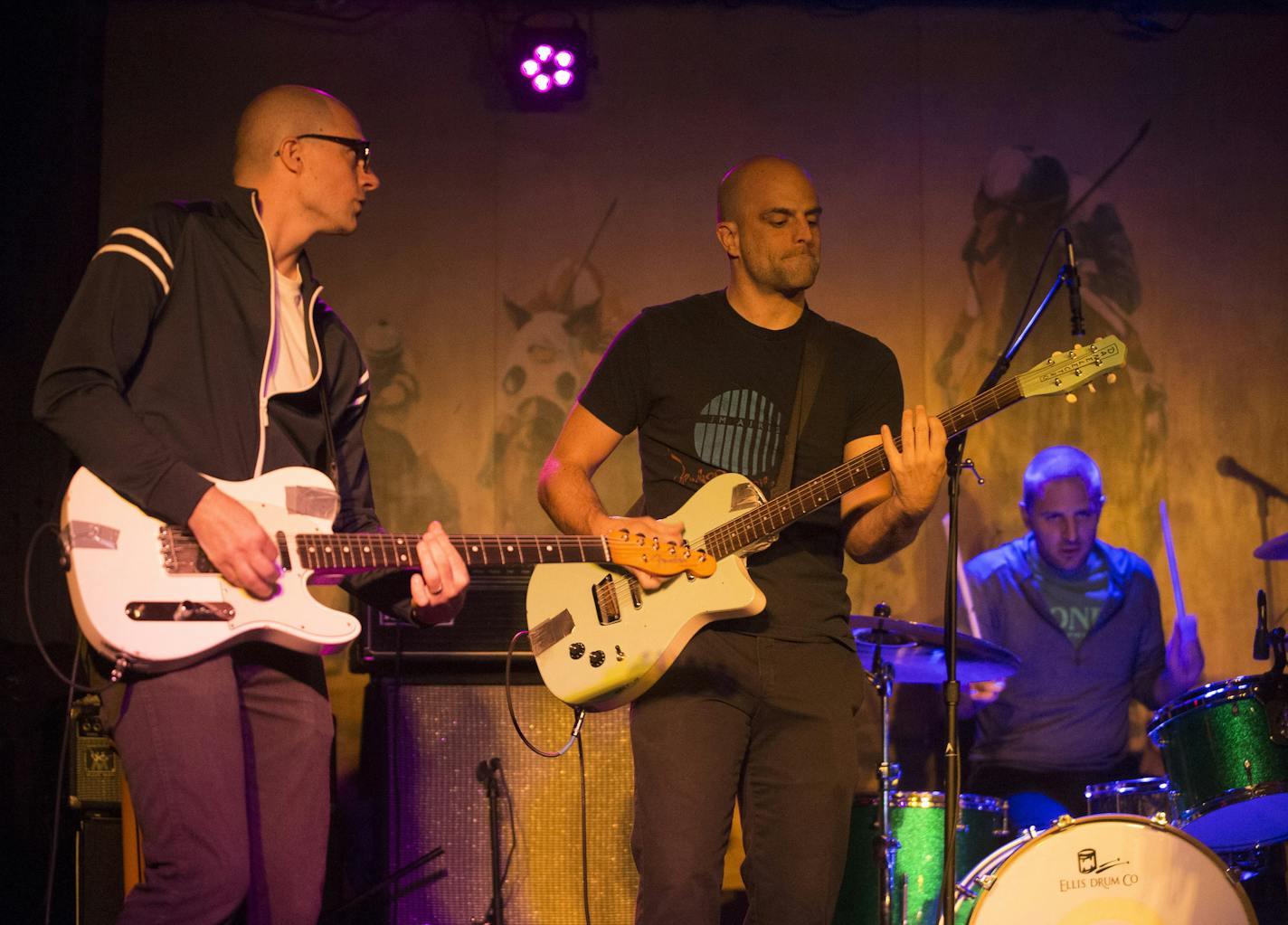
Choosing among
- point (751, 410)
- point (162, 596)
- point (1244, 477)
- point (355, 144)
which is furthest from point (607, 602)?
point (1244, 477)

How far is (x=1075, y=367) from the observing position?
361cm

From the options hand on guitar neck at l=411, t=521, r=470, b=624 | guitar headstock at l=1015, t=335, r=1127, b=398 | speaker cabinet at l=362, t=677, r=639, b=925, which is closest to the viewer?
hand on guitar neck at l=411, t=521, r=470, b=624

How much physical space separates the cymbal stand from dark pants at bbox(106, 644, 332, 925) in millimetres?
2288

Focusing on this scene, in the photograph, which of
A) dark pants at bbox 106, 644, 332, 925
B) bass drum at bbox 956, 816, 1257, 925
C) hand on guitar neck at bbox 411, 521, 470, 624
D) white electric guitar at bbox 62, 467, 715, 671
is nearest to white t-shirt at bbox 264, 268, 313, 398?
white electric guitar at bbox 62, 467, 715, 671

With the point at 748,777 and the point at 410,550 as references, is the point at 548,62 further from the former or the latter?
the point at 748,777

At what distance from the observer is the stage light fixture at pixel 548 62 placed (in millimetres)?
6246

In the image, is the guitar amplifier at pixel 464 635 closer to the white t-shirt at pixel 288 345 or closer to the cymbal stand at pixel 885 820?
the cymbal stand at pixel 885 820

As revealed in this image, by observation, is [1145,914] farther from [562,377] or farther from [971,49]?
[971,49]

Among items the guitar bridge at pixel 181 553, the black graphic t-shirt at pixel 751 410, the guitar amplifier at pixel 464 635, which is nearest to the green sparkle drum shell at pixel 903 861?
the guitar amplifier at pixel 464 635

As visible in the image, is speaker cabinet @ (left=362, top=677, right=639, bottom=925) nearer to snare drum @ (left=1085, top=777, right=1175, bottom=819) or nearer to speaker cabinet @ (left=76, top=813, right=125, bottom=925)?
speaker cabinet @ (left=76, top=813, right=125, bottom=925)

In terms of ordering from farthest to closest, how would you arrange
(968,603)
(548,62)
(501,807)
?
(548,62)
(968,603)
(501,807)

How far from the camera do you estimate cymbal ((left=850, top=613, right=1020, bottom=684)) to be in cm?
453

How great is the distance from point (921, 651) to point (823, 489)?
4.77 ft

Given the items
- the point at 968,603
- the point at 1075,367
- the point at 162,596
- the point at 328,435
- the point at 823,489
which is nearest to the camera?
the point at 162,596
